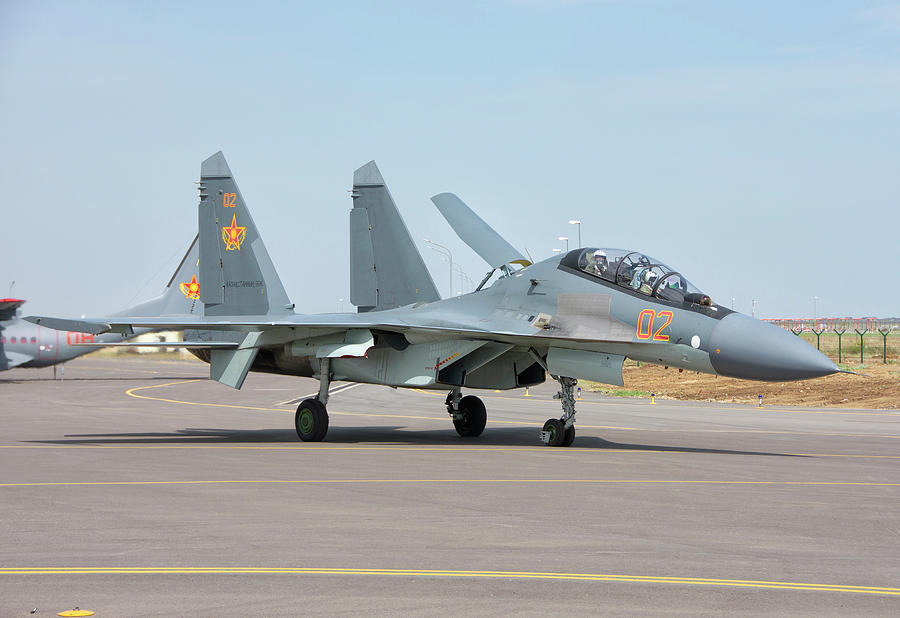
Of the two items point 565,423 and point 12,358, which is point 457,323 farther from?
point 12,358

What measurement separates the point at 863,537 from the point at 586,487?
385 cm

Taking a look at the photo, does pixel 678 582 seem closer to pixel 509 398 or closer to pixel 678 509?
pixel 678 509

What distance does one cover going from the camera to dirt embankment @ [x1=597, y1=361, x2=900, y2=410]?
34188mm

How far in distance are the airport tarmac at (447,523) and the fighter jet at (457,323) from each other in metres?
1.37

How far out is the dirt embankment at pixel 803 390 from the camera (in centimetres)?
3419

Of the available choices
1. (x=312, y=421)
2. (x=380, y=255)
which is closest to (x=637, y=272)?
(x=312, y=421)

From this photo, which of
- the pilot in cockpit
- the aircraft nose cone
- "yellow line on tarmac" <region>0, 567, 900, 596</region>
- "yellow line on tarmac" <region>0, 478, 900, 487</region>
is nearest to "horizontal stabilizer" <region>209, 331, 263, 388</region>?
the pilot in cockpit

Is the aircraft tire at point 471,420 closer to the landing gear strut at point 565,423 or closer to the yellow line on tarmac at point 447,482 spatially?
the landing gear strut at point 565,423

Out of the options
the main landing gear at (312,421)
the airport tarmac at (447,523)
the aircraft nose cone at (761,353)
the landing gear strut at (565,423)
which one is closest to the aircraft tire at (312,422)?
the main landing gear at (312,421)

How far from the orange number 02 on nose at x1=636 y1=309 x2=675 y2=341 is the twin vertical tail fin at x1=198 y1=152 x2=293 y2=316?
911 cm

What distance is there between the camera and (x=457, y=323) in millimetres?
18453

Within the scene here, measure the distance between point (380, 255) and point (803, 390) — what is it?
71.4 feet

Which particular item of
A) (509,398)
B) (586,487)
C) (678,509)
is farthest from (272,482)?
(509,398)

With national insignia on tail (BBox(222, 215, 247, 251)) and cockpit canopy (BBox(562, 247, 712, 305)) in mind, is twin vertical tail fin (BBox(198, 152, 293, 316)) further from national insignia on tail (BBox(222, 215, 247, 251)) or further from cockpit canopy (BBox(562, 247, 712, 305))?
cockpit canopy (BBox(562, 247, 712, 305))
